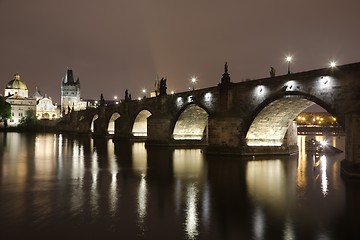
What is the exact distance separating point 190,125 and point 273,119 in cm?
1314

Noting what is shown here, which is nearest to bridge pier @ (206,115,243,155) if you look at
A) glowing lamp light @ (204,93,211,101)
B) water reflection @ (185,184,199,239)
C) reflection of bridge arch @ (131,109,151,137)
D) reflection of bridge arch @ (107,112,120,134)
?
glowing lamp light @ (204,93,211,101)

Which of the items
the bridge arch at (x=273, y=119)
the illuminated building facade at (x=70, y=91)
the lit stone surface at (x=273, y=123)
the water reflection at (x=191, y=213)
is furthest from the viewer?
the illuminated building facade at (x=70, y=91)

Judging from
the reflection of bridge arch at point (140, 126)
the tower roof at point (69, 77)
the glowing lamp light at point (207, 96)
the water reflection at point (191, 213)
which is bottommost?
the water reflection at point (191, 213)

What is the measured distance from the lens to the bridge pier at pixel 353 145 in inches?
667

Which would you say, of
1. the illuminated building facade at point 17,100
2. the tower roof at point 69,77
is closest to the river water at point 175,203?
the illuminated building facade at point 17,100

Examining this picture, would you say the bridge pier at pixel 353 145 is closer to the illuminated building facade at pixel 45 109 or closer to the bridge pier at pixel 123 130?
the bridge pier at pixel 123 130

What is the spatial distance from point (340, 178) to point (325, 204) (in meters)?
6.03

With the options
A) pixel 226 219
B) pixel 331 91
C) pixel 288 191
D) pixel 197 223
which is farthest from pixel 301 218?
pixel 331 91

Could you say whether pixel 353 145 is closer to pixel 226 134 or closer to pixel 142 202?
pixel 142 202

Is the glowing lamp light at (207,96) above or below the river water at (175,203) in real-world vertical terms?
above

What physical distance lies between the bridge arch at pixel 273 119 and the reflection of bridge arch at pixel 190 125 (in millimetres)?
9682

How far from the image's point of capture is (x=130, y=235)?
8375mm

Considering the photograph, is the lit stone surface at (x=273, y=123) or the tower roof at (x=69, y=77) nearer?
the lit stone surface at (x=273, y=123)

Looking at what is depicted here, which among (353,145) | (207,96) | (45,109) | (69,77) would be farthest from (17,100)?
(353,145)
